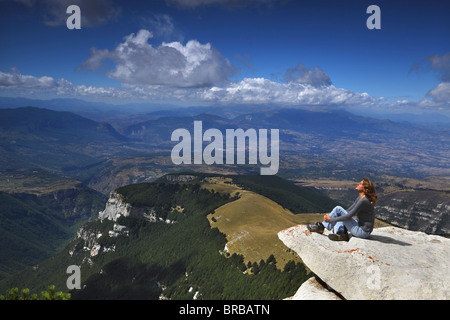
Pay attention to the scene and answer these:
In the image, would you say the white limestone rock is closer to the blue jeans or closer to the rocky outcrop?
the rocky outcrop

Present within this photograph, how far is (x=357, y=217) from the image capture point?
26.2 metres

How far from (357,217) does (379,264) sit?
4.67 metres

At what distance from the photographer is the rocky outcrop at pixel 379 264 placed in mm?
21797

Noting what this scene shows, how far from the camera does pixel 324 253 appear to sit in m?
26.2

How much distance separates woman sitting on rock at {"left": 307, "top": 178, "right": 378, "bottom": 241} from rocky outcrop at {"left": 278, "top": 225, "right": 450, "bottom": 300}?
84 centimetres

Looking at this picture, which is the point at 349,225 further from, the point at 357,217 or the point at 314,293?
the point at 314,293

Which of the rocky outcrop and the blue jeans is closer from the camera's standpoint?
the rocky outcrop

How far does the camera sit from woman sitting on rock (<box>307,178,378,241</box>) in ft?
80.5

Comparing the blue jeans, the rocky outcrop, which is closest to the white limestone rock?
the rocky outcrop

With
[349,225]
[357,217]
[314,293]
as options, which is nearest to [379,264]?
[349,225]

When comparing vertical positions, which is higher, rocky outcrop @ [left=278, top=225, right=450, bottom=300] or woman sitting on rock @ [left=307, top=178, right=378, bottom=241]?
woman sitting on rock @ [left=307, top=178, right=378, bottom=241]
